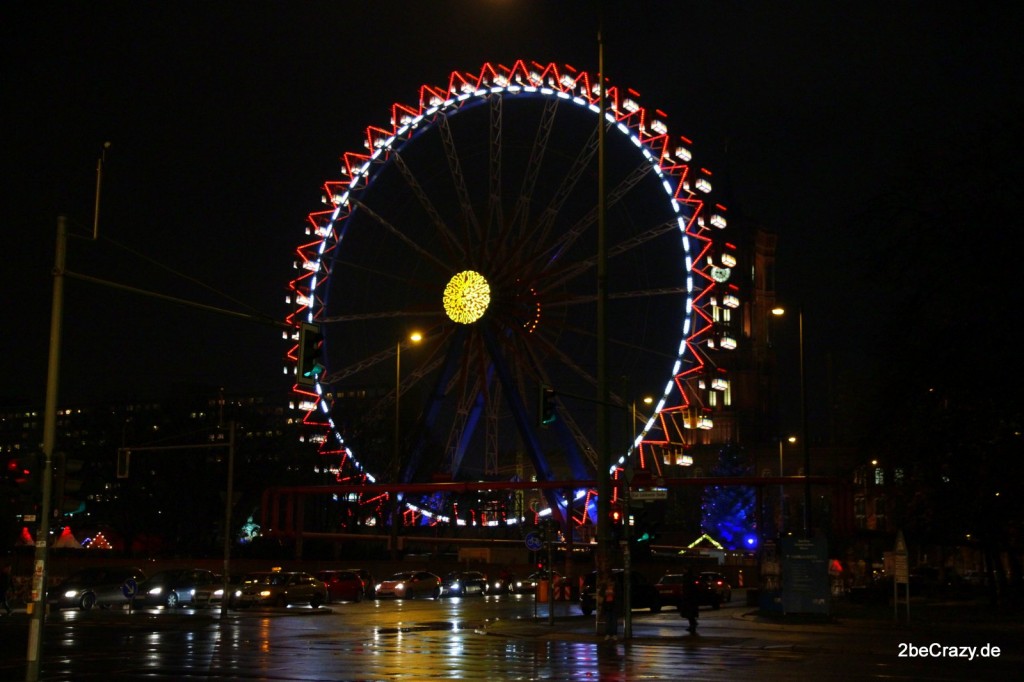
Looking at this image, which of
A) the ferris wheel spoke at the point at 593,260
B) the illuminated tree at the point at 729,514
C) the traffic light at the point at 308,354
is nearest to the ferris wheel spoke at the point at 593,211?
the ferris wheel spoke at the point at 593,260

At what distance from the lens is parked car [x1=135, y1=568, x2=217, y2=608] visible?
157ft

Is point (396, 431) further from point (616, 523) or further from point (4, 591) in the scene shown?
point (616, 523)

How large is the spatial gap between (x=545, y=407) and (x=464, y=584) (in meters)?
36.8

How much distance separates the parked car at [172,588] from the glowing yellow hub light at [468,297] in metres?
15.5

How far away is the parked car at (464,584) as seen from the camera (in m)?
61.9

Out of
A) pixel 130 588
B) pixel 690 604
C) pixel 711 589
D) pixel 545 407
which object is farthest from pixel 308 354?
pixel 711 589

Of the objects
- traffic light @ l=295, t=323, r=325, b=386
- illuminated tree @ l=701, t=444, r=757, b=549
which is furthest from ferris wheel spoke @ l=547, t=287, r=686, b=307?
illuminated tree @ l=701, t=444, r=757, b=549

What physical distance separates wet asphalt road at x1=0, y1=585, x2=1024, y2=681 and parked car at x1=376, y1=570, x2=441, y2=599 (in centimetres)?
1438

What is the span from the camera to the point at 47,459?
18.4 meters

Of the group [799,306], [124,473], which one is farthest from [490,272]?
[124,473]

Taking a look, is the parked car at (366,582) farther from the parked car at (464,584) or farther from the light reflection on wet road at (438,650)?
the light reflection on wet road at (438,650)

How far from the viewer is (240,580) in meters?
52.6

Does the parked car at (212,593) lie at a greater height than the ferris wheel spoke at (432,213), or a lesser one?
lesser

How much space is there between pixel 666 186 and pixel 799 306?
10.3m
